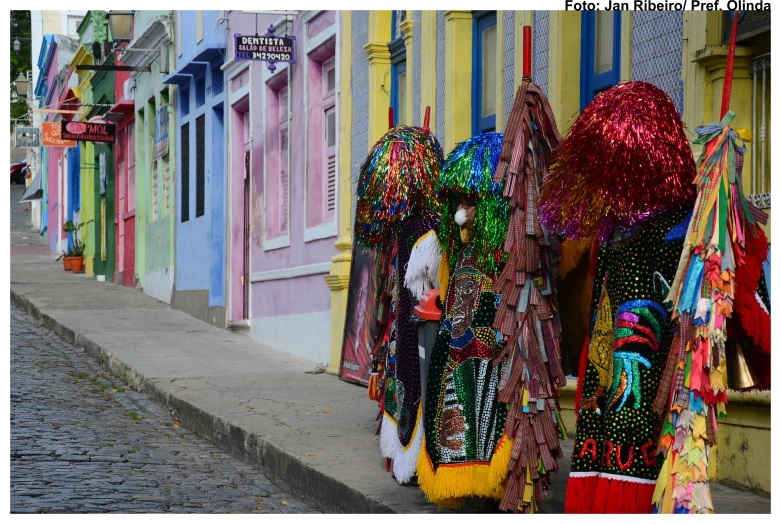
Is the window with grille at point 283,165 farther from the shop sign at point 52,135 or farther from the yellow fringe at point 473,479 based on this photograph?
the shop sign at point 52,135

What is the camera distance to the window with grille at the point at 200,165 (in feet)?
57.5

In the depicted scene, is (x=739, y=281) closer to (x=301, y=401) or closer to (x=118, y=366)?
(x=301, y=401)

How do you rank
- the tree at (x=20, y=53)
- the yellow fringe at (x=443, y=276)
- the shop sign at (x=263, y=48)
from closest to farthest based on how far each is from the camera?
the yellow fringe at (x=443, y=276) → the shop sign at (x=263, y=48) → the tree at (x=20, y=53)

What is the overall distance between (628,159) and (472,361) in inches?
49.3

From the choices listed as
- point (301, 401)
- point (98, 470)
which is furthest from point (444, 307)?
point (301, 401)

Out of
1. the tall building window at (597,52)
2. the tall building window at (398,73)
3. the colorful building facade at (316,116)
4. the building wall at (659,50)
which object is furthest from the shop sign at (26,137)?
the building wall at (659,50)

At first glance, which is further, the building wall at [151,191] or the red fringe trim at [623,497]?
the building wall at [151,191]

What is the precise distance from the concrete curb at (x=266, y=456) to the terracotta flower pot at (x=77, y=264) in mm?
14947

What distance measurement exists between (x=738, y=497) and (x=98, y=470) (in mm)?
3675

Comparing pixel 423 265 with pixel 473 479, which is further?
pixel 423 265

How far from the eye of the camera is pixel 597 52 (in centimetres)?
805

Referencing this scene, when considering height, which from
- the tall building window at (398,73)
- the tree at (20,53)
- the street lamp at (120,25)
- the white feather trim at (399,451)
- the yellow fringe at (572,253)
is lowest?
the white feather trim at (399,451)

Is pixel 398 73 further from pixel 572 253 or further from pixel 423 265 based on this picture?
pixel 572 253

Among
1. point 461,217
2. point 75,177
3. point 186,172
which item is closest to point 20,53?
point 75,177
